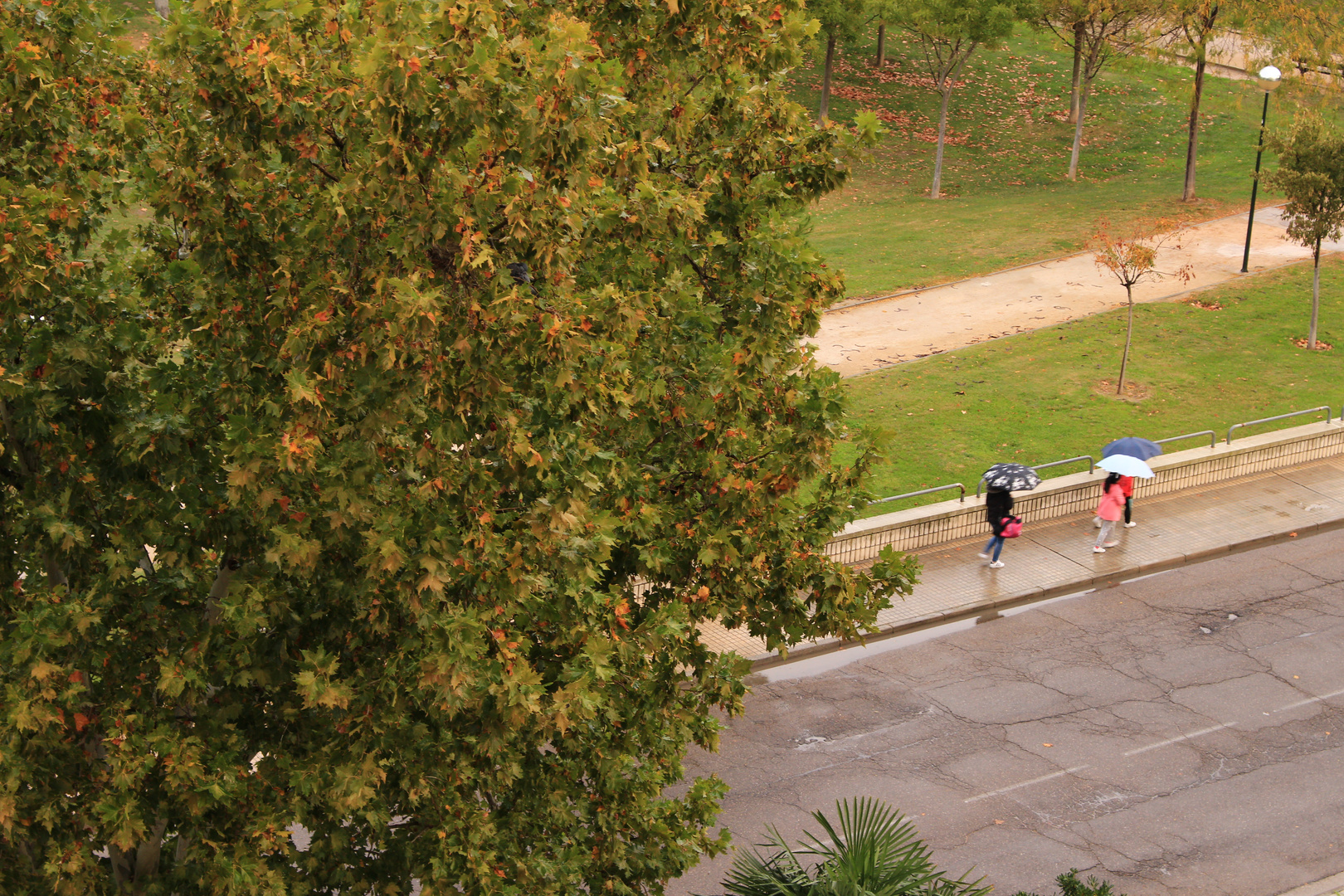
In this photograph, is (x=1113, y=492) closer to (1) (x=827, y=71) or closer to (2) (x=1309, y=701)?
(2) (x=1309, y=701)

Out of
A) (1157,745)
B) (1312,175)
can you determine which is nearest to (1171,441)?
(1312,175)

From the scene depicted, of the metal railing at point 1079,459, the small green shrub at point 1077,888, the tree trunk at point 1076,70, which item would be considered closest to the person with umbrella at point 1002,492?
the metal railing at point 1079,459

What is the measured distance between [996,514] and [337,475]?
1271 cm

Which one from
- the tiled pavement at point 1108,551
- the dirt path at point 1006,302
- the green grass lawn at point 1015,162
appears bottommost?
the tiled pavement at point 1108,551

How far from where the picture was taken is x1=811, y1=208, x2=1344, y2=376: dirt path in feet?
83.3

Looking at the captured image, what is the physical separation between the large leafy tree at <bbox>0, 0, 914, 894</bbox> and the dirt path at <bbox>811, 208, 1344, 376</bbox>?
53.3 feet

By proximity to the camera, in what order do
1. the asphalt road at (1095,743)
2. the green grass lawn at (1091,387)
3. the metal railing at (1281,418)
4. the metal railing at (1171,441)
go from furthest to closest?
the green grass lawn at (1091,387) → the metal railing at (1281,418) → the metal railing at (1171,441) → the asphalt road at (1095,743)

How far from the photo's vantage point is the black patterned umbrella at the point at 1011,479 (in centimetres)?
1777

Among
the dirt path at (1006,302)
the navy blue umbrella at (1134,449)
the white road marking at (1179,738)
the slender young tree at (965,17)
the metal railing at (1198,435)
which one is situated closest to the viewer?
the white road marking at (1179,738)

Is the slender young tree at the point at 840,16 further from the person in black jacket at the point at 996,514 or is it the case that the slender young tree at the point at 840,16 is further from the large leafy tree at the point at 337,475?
the large leafy tree at the point at 337,475

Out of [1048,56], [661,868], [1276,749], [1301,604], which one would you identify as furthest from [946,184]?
[661,868]

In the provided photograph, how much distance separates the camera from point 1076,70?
1612 inches

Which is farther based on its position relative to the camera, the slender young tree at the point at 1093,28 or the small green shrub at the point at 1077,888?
the slender young tree at the point at 1093,28

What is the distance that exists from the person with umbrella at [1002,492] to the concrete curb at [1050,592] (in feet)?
2.57
